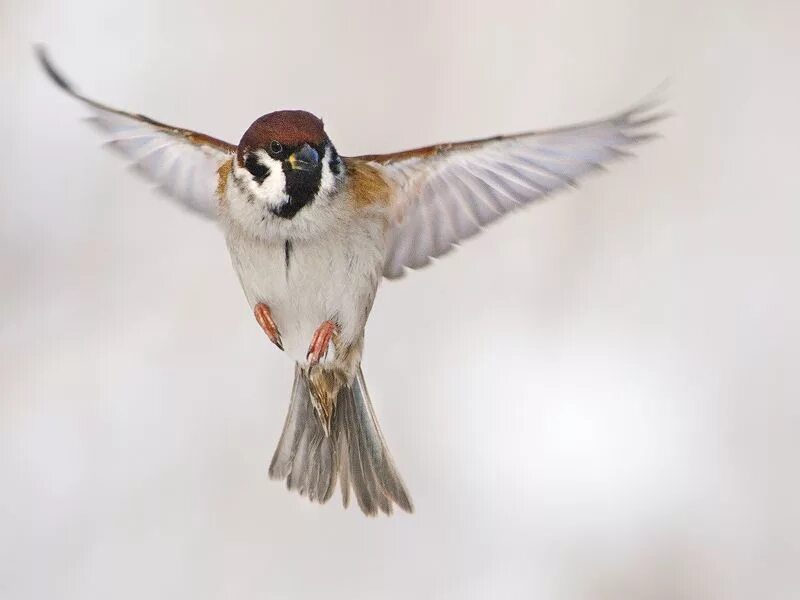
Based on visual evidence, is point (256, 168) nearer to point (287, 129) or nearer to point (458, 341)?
point (287, 129)

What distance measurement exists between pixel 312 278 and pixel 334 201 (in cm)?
6

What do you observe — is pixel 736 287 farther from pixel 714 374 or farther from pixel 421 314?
pixel 421 314

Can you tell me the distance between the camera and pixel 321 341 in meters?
0.58

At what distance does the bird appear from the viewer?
1.66 feet

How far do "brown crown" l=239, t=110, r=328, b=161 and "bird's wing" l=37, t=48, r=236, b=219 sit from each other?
0.09m

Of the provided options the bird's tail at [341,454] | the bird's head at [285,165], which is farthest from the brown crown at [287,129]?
the bird's tail at [341,454]

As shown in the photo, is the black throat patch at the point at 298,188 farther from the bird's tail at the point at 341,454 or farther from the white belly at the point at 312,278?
the bird's tail at the point at 341,454

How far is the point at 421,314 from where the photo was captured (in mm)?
985

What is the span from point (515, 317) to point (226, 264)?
28 cm

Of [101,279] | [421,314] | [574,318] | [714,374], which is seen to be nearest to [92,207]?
[101,279]

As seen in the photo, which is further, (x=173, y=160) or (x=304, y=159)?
(x=173, y=160)

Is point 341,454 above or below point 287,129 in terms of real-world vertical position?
below

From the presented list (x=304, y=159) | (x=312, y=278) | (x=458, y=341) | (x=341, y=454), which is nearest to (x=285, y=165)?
(x=304, y=159)

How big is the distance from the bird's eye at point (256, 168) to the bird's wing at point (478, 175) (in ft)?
0.25
